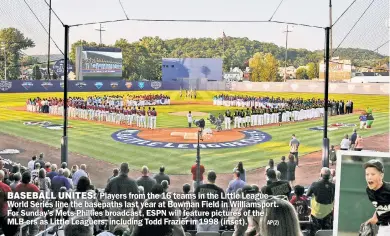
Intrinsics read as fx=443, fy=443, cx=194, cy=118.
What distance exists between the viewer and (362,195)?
12.5 ft

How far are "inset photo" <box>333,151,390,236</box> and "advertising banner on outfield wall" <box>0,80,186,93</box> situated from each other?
664 inches

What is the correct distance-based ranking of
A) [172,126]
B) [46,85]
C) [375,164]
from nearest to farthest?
[375,164] < [172,126] < [46,85]

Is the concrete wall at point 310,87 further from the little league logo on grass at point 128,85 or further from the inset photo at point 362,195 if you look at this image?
the inset photo at point 362,195

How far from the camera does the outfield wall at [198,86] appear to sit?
67.8 feet

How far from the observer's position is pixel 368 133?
17.4m

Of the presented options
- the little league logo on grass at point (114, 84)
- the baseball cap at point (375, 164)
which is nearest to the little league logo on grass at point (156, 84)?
the little league logo on grass at point (114, 84)

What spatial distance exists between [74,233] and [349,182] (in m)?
2.31

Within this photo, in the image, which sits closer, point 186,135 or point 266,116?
point 186,135

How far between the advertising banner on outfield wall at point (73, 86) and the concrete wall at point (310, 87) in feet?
15.4

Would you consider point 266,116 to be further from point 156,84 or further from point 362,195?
point 362,195

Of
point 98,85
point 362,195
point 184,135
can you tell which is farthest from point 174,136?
point 362,195

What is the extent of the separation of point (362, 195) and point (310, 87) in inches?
813

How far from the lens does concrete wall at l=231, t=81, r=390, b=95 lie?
20.8m

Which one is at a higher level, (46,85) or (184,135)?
(46,85)
